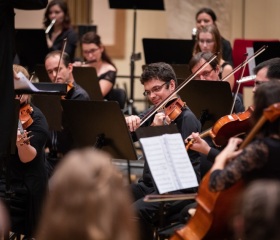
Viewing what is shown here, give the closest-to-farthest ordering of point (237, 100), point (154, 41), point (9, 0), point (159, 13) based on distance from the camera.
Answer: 1. point (9, 0)
2. point (237, 100)
3. point (154, 41)
4. point (159, 13)

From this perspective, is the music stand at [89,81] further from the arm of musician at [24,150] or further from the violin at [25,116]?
the arm of musician at [24,150]

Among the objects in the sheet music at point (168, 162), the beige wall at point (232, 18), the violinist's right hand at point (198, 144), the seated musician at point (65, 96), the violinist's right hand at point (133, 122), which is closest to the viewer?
the sheet music at point (168, 162)

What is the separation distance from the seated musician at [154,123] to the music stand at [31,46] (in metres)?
2.54

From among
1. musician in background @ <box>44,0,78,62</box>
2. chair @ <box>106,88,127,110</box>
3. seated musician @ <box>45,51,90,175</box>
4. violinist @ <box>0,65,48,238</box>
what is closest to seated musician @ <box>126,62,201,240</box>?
violinist @ <box>0,65,48,238</box>

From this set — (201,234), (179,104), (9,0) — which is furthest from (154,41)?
(201,234)

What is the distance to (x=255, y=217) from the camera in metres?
1.92

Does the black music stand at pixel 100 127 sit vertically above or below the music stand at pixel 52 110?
above

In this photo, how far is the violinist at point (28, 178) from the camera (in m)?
4.22

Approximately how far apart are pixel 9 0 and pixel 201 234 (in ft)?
4.47

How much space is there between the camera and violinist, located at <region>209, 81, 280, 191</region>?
2977 mm

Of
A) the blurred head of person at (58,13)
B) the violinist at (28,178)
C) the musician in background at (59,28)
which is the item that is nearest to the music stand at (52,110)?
the violinist at (28,178)

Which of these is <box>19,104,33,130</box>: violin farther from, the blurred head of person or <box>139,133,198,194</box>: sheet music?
the blurred head of person

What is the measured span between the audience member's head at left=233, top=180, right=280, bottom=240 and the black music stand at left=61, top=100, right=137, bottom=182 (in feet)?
6.92

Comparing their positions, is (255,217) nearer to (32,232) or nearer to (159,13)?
(32,232)
